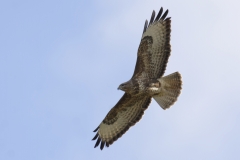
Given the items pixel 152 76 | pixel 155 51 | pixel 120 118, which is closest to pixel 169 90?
pixel 152 76

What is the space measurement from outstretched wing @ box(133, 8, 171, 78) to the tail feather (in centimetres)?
19

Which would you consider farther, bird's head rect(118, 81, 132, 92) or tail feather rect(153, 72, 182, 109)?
tail feather rect(153, 72, 182, 109)

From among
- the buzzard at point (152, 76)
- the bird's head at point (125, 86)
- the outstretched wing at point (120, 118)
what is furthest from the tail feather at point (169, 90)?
the bird's head at point (125, 86)

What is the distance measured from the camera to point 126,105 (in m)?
13.9

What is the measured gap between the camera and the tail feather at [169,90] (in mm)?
13461

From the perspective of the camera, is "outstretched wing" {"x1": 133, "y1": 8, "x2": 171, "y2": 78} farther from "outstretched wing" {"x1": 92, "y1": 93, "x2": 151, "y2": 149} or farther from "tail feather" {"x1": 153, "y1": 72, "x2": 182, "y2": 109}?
"outstretched wing" {"x1": 92, "y1": 93, "x2": 151, "y2": 149}

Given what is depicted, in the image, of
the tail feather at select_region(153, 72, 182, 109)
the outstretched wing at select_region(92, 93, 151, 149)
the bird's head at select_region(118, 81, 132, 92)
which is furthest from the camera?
the outstretched wing at select_region(92, 93, 151, 149)

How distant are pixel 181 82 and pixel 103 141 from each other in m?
2.20

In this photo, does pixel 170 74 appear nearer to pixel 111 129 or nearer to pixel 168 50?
pixel 168 50

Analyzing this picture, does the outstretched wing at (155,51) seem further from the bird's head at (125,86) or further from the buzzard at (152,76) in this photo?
the bird's head at (125,86)

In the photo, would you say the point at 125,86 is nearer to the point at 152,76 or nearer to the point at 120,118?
the point at 152,76

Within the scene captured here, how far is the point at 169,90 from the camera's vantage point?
13555 millimetres

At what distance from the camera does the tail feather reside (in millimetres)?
13461

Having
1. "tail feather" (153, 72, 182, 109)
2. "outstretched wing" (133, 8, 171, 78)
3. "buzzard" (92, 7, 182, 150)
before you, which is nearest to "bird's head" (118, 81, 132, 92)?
"buzzard" (92, 7, 182, 150)
